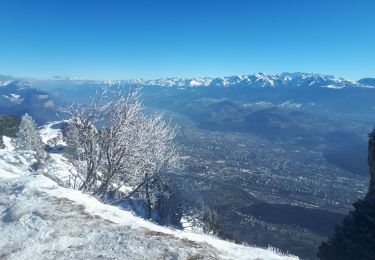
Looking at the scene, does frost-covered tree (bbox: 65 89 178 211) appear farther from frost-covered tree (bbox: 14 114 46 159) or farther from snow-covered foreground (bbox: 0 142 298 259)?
frost-covered tree (bbox: 14 114 46 159)

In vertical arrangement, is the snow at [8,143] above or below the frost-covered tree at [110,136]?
below

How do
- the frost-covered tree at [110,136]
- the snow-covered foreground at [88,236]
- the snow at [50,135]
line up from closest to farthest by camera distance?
the snow-covered foreground at [88,236], the frost-covered tree at [110,136], the snow at [50,135]

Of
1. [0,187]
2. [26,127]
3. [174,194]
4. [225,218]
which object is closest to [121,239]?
[0,187]

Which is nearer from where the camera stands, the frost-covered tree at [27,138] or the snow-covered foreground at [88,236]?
the snow-covered foreground at [88,236]

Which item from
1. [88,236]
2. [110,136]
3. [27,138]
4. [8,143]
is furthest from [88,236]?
[8,143]

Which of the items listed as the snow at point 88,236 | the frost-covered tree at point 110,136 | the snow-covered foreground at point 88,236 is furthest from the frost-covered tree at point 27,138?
the snow-covered foreground at point 88,236

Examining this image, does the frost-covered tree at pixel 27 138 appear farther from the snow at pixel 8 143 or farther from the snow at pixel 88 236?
the snow at pixel 88 236

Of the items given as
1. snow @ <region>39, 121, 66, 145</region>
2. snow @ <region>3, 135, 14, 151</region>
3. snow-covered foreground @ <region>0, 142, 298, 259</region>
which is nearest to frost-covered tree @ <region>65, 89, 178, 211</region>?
snow-covered foreground @ <region>0, 142, 298, 259</region>

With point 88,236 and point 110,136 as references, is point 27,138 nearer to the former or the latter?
point 110,136
